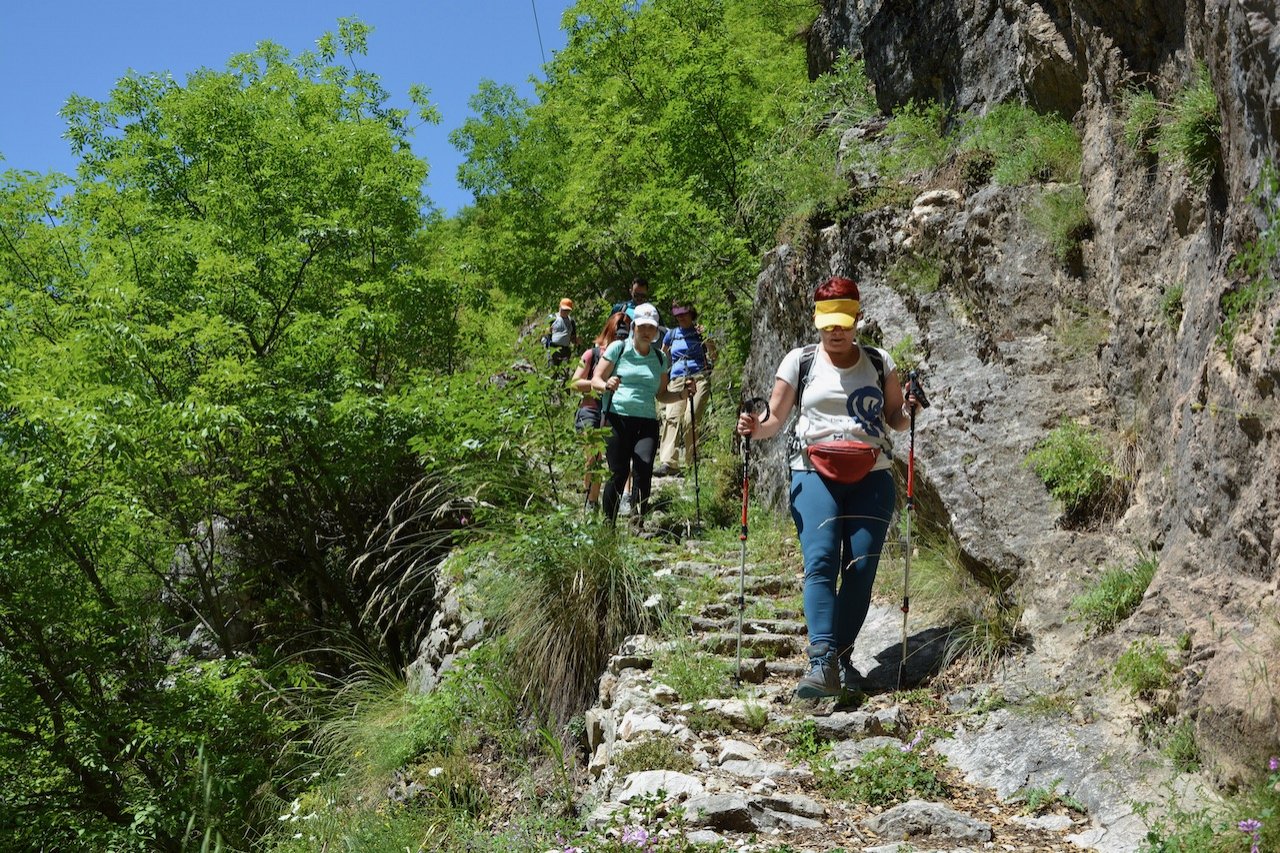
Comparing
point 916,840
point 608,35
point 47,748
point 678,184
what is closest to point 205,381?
point 47,748

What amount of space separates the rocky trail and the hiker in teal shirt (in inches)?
90.6

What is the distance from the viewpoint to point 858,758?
5.42 metres

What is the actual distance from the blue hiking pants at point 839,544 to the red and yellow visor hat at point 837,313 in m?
0.85

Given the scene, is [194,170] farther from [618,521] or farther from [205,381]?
[618,521]

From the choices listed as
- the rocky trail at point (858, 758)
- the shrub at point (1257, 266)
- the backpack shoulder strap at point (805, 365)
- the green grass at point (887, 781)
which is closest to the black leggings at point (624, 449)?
the rocky trail at point (858, 758)

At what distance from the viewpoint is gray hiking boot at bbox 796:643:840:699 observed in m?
5.91

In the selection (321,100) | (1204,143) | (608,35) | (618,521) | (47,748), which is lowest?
(47,748)

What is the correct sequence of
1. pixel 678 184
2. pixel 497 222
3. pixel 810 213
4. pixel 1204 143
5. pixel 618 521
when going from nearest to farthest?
pixel 1204 143, pixel 618 521, pixel 810 213, pixel 678 184, pixel 497 222

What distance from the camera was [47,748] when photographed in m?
10.3

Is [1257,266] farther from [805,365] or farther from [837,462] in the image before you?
[805,365]

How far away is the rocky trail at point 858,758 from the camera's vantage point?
181 inches

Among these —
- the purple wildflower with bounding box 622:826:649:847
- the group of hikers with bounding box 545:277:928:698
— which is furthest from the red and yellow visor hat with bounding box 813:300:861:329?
the purple wildflower with bounding box 622:826:649:847

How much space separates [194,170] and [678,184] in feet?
24.5

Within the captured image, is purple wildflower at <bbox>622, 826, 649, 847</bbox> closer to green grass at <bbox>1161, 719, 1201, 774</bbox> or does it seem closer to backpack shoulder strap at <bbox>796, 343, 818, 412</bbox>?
green grass at <bbox>1161, 719, 1201, 774</bbox>
